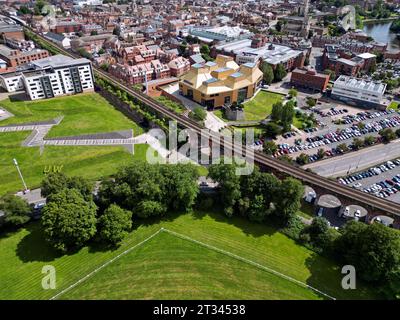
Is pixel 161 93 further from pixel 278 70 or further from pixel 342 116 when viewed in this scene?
pixel 342 116

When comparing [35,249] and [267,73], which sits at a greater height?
[267,73]

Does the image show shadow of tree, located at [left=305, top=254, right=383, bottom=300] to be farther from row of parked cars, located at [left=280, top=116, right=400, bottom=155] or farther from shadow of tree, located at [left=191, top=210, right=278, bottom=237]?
row of parked cars, located at [left=280, top=116, right=400, bottom=155]

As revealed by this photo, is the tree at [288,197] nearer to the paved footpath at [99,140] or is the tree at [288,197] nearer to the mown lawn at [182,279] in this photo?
the mown lawn at [182,279]

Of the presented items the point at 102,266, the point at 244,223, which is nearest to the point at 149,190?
the point at 102,266

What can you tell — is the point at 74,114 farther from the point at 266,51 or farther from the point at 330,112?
the point at 266,51

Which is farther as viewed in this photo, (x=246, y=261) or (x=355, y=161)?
(x=355, y=161)

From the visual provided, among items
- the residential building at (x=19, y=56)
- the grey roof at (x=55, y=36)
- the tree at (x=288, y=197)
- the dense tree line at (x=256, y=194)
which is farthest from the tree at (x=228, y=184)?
the grey roof at (x=55, y=36)
